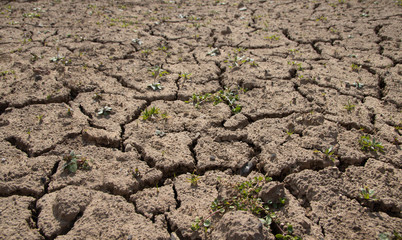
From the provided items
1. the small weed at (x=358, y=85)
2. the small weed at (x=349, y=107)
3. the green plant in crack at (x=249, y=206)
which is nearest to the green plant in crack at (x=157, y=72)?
the green plant in crack at (x=249, y=206)

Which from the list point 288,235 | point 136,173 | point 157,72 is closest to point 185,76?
point 157,72

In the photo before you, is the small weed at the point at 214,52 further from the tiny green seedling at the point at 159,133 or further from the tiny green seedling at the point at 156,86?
the tiny green seedling at the point at 159,133

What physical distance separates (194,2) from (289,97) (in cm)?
400

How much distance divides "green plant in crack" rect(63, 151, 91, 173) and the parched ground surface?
4 cm

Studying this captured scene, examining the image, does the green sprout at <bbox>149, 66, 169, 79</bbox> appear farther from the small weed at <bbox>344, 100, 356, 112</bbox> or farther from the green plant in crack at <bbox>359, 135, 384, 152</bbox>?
the green plant in crack at <bbox>359, 135, 384, 152</bbox>

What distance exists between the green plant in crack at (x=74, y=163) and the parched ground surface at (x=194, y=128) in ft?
0.14

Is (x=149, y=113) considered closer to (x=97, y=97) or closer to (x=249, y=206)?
(x=97, y=97)

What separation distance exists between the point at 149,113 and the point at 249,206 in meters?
1.34

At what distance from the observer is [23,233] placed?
178cm

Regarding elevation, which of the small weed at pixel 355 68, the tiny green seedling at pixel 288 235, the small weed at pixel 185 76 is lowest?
the tiny green seedling at pixel 288 235

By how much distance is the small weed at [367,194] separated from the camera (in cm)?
196

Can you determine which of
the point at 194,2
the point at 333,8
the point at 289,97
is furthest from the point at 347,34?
the point at 194,2

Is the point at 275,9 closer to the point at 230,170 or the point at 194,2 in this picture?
the point at 194,2

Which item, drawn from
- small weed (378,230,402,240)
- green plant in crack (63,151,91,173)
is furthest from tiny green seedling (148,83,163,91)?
small weed (378,230,402,240)
